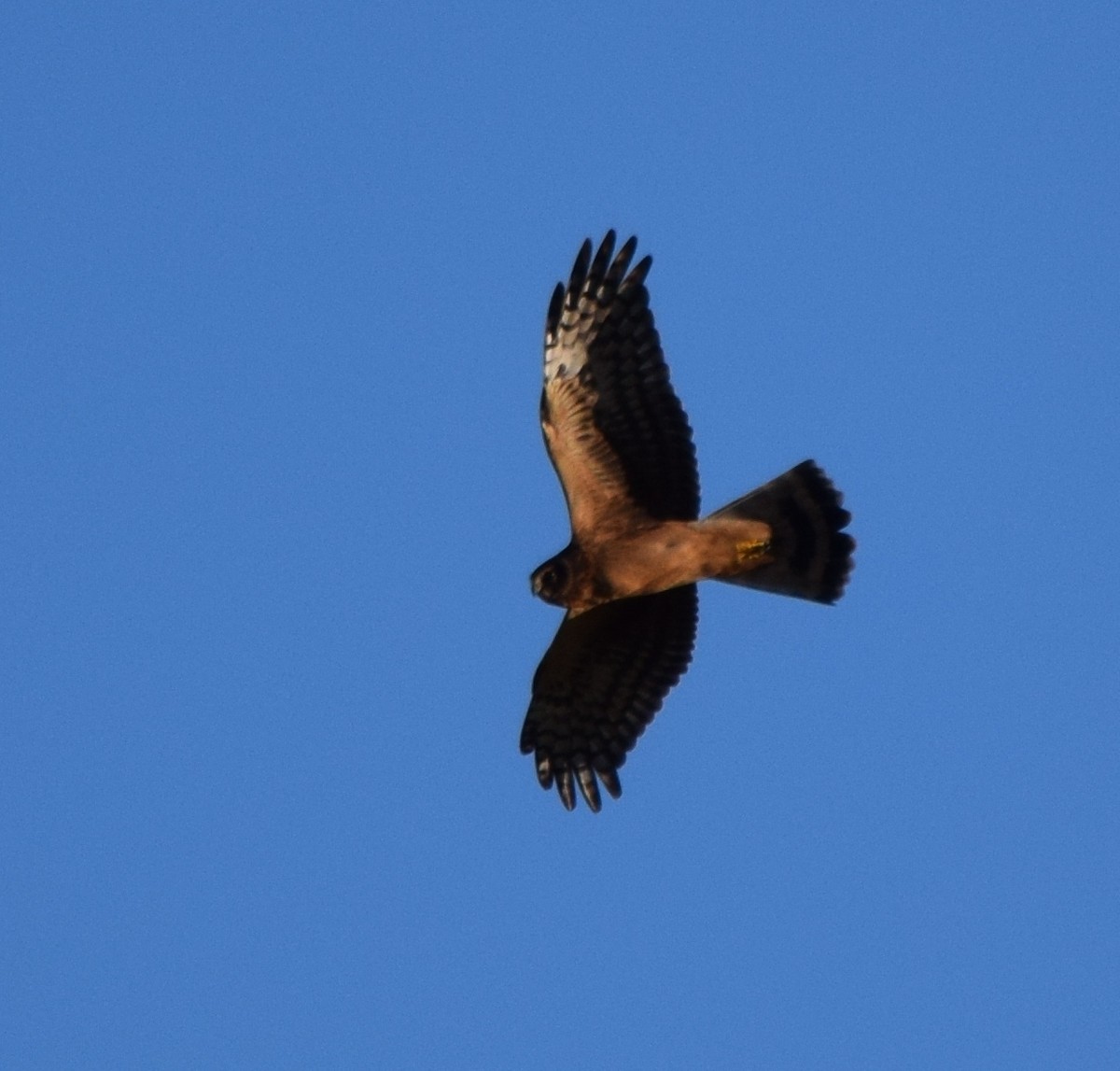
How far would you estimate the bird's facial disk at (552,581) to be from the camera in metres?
13.5

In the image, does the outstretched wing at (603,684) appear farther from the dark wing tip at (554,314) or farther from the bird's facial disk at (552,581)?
the dark wing tip at (554,314)

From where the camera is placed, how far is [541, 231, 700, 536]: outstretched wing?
13.6 metres

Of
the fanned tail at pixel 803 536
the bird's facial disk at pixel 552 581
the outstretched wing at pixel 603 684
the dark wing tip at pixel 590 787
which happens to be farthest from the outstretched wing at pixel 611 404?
the dark wing tip at pixel 590 787

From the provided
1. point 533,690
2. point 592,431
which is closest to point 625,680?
point 533,690

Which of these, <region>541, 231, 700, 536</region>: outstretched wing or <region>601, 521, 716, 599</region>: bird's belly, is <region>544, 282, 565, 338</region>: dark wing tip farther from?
<region>601, 521, 716, 599</region>: bird's belly

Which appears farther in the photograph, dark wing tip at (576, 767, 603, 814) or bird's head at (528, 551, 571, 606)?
dark wing tip at (576, 767, 603, 814)

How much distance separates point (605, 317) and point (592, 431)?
26.2 inches

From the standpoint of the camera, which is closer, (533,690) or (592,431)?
(592,431)

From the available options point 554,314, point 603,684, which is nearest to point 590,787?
point 603,684

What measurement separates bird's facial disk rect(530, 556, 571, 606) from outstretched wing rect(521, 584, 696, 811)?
63cm

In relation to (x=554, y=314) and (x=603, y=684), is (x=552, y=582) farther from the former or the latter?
(x=554, y=314)

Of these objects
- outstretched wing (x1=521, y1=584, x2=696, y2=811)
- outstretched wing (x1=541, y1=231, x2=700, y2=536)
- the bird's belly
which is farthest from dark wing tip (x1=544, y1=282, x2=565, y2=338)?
outstretched wing (x1=521, y1=584, x2=696, y2=811)

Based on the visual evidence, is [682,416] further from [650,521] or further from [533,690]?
[533,690]

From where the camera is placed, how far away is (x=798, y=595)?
45.6 feet
